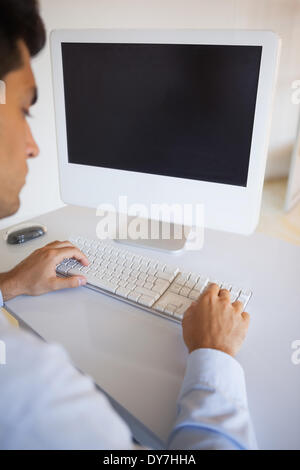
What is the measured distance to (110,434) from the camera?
389mm

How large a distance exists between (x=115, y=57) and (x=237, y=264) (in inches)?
23.0

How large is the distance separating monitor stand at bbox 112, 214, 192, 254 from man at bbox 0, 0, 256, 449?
0.24m

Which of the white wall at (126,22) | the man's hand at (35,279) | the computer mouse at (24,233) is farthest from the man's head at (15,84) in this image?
the white wall at (126,22)

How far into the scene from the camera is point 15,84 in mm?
633

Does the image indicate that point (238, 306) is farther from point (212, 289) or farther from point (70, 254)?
point (70, 254)

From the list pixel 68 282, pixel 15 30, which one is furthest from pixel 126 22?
pixel 68 282

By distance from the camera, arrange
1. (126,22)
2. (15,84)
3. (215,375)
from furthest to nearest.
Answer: (126,22), (15,84), (215,375)

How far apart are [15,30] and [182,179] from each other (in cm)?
45

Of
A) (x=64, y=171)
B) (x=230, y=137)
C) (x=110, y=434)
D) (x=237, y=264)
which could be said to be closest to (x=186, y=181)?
(x=230, y=137)

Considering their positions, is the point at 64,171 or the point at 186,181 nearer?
the point at 186,181

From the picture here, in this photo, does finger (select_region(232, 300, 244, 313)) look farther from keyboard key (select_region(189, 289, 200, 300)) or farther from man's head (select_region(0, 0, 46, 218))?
Result: man's head (select_region(0, 0, 46, 218))

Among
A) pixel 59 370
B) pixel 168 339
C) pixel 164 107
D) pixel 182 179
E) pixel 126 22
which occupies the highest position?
pixel 126 22

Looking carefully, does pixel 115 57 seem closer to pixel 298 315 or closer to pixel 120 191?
pixel 120 191
